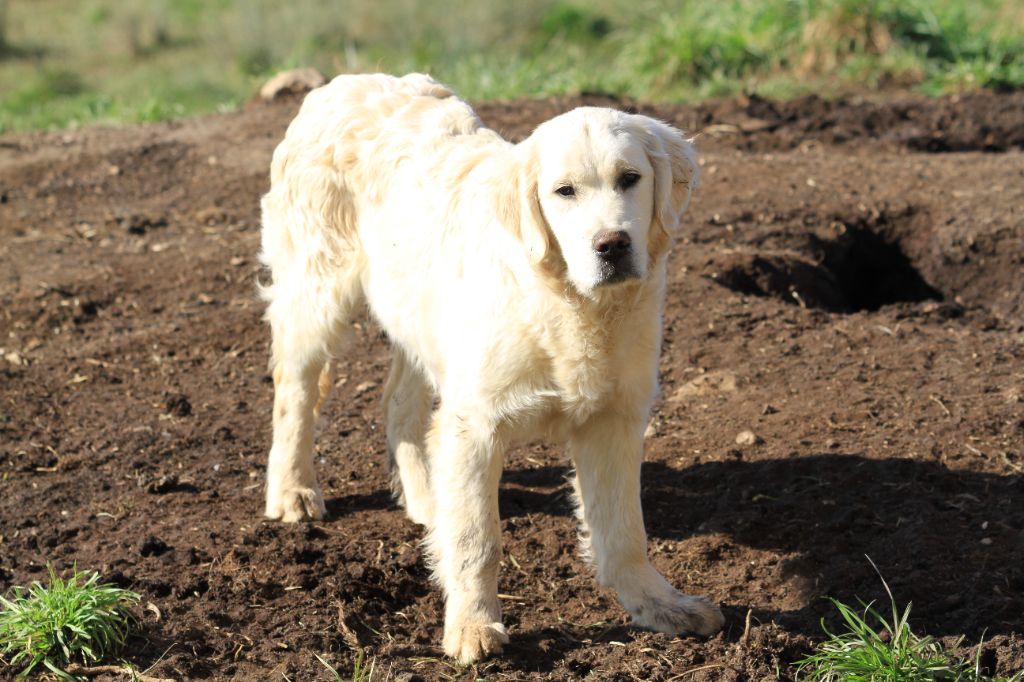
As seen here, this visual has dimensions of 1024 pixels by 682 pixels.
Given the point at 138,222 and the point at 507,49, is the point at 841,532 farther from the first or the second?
the point at 507,49

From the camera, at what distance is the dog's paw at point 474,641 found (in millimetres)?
4117

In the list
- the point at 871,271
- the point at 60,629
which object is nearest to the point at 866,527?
the point at 60,629

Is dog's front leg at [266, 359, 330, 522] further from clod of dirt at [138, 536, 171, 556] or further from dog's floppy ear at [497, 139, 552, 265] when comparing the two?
dog's floppy ear at [497, 139, 552, 265]

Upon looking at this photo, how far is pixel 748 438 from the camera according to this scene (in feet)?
18.2

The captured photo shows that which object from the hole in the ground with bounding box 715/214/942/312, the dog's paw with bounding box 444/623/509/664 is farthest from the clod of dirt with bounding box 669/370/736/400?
the dog's paw with bounding box 444/623/509/664

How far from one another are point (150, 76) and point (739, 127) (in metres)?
11.3

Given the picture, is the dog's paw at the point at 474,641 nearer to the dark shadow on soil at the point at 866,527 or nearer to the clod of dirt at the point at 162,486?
the dark shadow on soil at the point at 866,527

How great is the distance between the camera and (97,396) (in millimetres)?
6492

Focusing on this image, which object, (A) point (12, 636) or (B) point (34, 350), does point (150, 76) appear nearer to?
(B) point (34, 350)

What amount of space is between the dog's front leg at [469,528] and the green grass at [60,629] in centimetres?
116

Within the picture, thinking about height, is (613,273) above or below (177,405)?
above

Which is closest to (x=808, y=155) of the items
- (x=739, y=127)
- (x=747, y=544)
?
(x=739, y=127)

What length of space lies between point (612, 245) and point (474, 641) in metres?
1.44

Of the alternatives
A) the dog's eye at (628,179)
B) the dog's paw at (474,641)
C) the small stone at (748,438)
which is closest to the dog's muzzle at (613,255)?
the dog's eye at (628,179)
